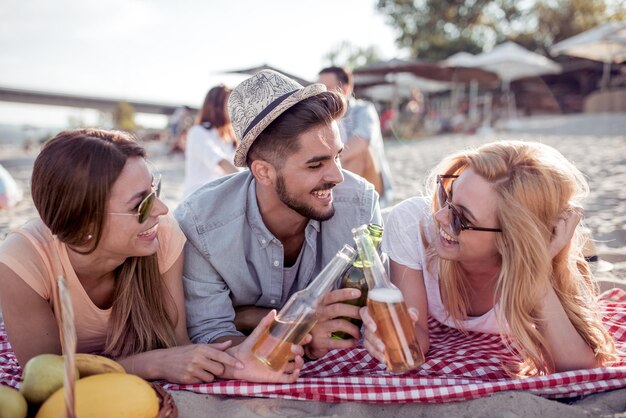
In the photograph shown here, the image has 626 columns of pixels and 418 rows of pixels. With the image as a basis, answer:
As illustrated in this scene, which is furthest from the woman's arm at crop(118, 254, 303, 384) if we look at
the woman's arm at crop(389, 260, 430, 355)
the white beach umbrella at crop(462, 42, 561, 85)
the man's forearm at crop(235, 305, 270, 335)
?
the white beach umbrella at crop(462, 42, 561, 85)

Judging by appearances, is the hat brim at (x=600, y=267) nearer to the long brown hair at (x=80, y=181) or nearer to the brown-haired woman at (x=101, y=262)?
the brown-haired woman at (x=101, y=262)

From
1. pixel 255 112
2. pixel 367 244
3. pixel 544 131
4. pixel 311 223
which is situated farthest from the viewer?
pixel 544 131

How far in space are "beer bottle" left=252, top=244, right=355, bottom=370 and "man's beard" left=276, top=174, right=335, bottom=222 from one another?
67 centimetres

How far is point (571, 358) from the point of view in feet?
7.07

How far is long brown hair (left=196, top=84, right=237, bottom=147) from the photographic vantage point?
5.53m

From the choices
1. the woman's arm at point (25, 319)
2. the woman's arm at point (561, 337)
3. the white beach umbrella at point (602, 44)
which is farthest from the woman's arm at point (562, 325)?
the white beach umbrella at point (602, 44)

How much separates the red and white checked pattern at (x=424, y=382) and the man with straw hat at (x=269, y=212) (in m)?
0.21

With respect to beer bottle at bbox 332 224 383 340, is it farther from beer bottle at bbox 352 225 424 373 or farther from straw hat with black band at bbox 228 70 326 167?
straw hat with black band at bbox 228 70 326 167

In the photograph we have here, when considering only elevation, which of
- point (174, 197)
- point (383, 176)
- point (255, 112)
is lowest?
point (174, 197)

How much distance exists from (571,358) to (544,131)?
15.7 metres

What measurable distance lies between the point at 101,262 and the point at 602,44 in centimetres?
1797

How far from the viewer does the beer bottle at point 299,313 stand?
6.27 ft

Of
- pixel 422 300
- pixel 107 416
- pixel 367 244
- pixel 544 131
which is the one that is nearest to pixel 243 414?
pixel 107 416

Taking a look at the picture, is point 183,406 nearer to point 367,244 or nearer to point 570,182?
point 367,244
